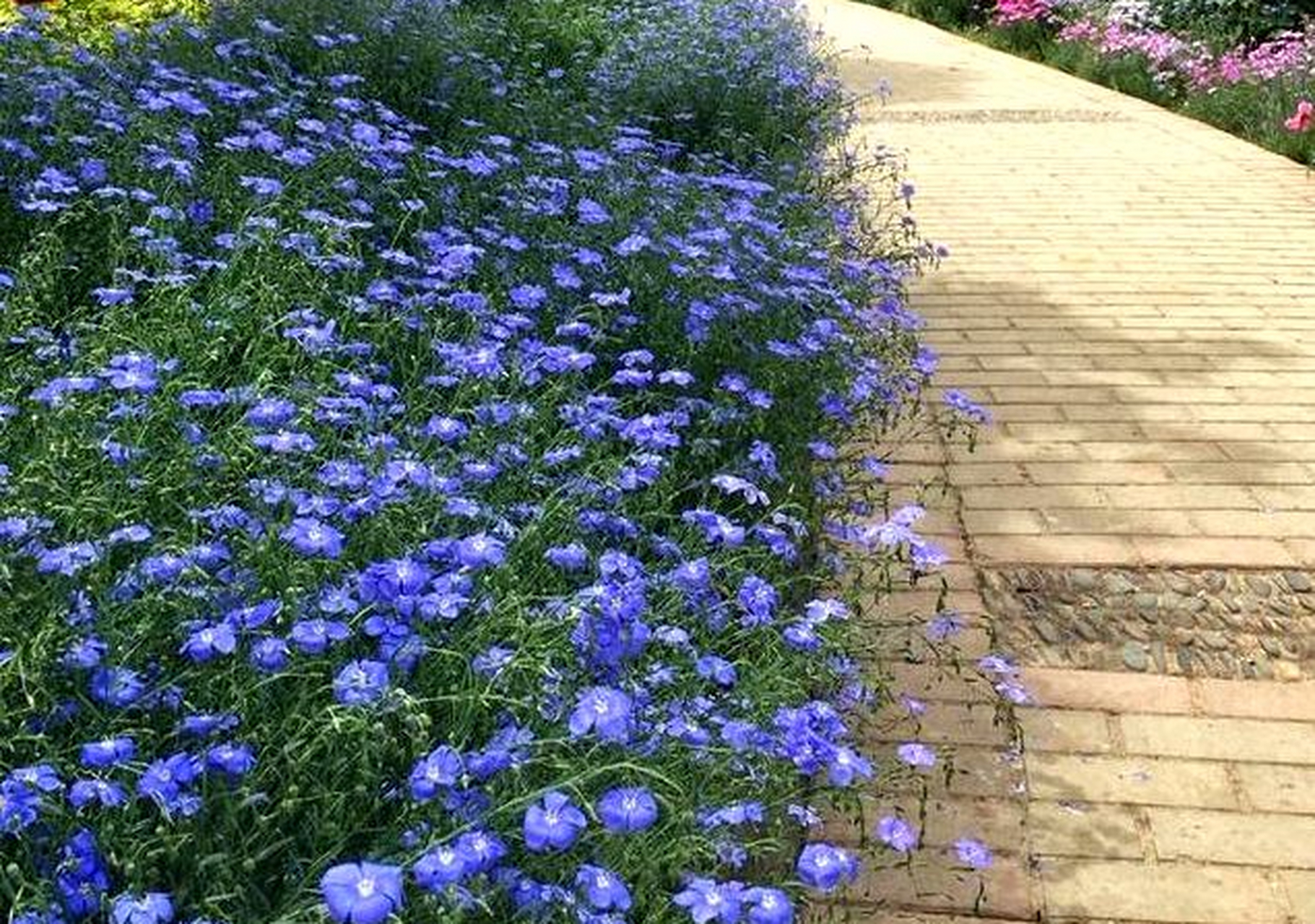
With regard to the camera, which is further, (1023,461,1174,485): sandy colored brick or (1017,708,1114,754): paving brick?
(1023,461,1174,485): sandy colored brick

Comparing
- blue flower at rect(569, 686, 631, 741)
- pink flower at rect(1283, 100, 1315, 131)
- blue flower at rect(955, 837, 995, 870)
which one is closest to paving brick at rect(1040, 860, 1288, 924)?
blue flower at rect(955, 837, 995, 870)

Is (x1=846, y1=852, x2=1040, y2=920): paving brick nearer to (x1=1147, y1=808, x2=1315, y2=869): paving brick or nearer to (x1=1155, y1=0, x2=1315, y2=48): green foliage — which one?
(x1=1147, y1=808, x2=1315, y2=869): paving brick

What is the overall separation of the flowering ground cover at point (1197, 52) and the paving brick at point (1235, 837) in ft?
24.8

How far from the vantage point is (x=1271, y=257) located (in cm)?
734

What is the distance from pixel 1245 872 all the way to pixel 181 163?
289cm

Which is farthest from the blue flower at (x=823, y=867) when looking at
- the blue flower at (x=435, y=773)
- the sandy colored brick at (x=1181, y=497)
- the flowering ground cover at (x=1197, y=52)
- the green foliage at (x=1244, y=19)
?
the green foliage at (x=1244, y=19)

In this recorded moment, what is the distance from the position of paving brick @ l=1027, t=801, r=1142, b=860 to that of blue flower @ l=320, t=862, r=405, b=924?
165 centimetres

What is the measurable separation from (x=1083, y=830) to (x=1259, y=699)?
0.75m

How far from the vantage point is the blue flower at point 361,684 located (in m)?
1.97

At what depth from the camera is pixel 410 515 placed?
2529 mm

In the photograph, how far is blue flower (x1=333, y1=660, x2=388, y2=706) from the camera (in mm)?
1973

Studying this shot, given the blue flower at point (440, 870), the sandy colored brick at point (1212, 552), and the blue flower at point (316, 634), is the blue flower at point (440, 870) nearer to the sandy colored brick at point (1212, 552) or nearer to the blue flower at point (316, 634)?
the blue flower at point (316, 634)

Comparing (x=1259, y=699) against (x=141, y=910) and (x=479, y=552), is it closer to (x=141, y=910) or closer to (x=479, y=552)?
(x=479, y=552)

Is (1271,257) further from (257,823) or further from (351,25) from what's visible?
(257,823)
